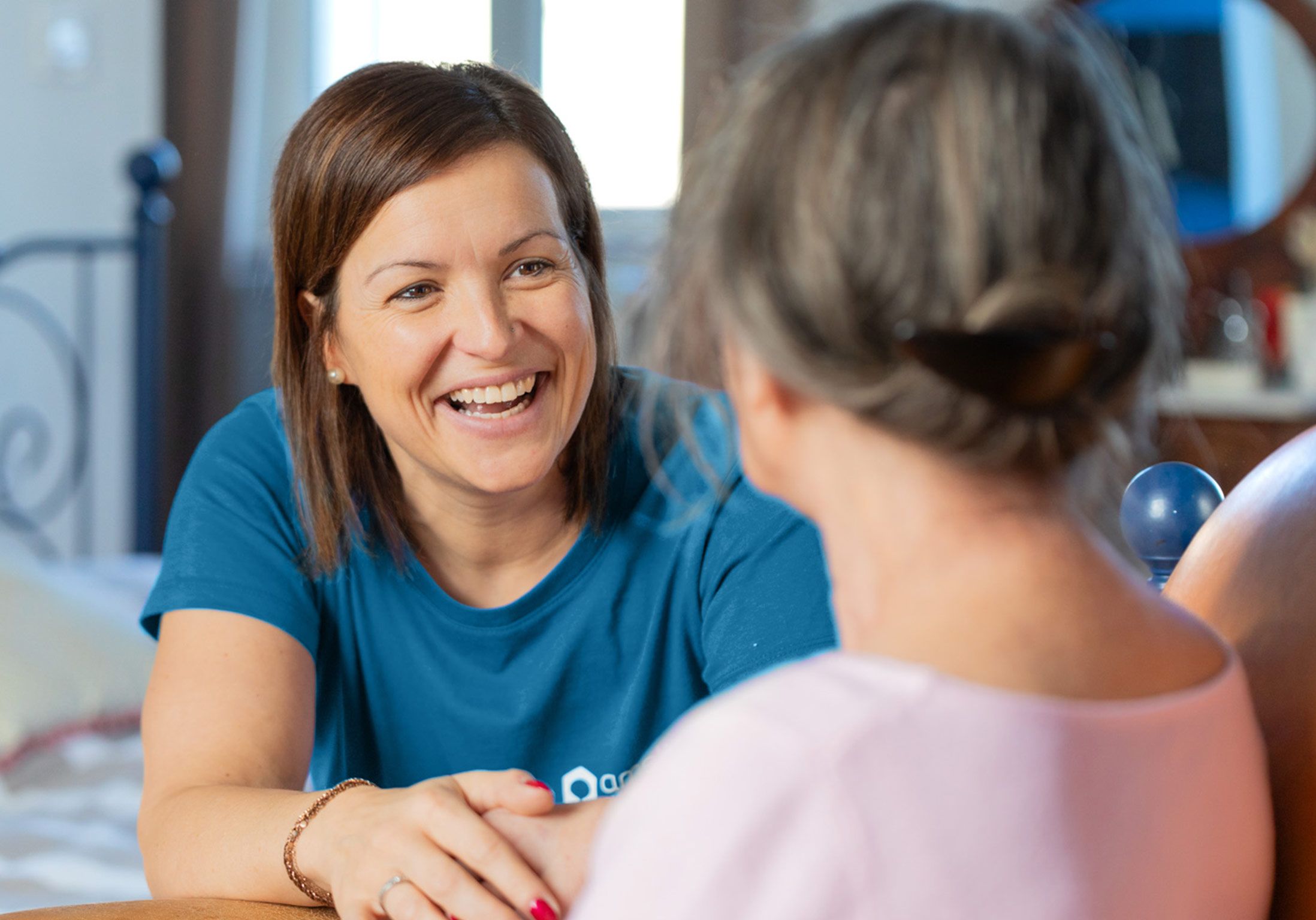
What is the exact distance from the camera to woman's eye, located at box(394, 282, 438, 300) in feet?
3.56

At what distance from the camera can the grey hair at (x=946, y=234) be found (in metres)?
0.47

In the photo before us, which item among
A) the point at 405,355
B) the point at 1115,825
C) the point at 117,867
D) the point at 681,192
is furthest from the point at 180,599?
the point at 1115,825

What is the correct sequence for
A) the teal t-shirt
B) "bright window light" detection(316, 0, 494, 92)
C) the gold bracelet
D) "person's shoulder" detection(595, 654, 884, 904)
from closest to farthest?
"person's shoulder" detection(595, 654, 884, 904) < the gold bracelet < the teal t-shirt < "bright window light" detection(316, 0, 494, 92)

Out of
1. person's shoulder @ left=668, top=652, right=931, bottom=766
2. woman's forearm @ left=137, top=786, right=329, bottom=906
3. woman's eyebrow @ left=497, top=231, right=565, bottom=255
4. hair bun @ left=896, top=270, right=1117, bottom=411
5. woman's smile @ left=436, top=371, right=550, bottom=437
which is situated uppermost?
hair bun @ left=896, top=270, right=1117, bottom=411

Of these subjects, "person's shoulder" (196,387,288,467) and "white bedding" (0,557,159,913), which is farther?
"white bedding" (0,557,159,913)

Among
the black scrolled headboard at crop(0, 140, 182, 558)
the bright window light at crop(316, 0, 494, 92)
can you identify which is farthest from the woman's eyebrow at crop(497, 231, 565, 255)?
the bright window light at crop(316, 0, 494, 92)

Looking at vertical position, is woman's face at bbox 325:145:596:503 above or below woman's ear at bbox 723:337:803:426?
below

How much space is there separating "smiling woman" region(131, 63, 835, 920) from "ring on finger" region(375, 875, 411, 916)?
0.55 ft

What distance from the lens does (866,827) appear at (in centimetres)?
46

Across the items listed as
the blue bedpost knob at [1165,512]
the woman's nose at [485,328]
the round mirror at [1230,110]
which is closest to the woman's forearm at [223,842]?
the woman's nose at [485,328]

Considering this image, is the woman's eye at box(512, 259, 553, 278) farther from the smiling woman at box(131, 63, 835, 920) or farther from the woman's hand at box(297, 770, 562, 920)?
the woman's hand at box(297, 770, 562, 920)

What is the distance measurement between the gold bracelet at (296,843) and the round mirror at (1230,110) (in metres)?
2.52

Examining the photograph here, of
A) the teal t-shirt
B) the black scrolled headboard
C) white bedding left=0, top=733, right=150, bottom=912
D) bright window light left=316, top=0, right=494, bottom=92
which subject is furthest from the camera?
bright window light left=316, top=0, right=494, bottom=92

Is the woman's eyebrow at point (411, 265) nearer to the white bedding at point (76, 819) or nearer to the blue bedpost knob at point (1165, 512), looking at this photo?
the blue bedpost knob at point (1165, 512)
